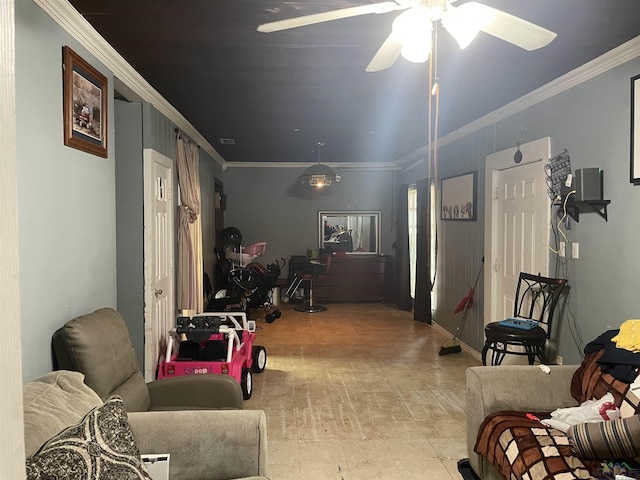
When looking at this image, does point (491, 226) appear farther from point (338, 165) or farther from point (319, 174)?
point (338, 165)

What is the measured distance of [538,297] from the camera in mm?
3736

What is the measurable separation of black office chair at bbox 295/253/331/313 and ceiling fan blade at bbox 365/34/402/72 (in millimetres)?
5642

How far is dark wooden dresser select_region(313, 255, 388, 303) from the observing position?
8.02 metres

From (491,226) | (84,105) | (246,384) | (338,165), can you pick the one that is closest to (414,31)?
(84,105)

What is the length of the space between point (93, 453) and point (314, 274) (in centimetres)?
670

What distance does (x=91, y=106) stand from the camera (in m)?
2.54

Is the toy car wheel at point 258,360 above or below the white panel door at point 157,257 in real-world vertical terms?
below

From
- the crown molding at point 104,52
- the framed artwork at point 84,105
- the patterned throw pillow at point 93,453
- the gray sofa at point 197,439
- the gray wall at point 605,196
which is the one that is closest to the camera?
the patterned throw pillow at point 93,453

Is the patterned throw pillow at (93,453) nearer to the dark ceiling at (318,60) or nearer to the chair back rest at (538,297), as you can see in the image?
the dark ceiling at (318,60)

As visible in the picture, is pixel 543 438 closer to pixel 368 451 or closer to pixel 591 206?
pixel 368 451

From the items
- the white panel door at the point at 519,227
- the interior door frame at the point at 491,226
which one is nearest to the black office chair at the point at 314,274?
the interior door frame at the point at 491,226

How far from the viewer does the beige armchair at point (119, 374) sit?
6.59ft

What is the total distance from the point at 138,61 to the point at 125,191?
956 millimetres

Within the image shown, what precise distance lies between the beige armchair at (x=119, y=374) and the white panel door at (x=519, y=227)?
2.61 metres
